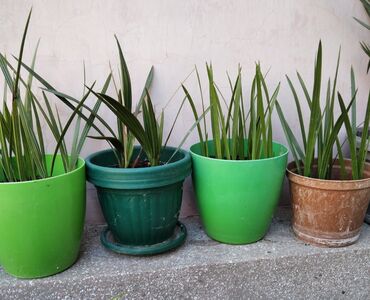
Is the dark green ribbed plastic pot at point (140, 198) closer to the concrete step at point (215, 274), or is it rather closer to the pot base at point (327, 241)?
the concrete step at point (215, 274)

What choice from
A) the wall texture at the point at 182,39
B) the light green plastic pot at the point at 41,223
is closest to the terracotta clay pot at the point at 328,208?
the wall texture at the point at 182,39

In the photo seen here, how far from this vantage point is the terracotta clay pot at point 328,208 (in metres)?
0.91

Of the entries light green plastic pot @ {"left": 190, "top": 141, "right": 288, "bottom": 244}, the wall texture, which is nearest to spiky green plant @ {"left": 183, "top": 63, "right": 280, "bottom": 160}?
light green plastic pot @ {"left": 190, "top": 141, "right": 288, "bottom": 244}

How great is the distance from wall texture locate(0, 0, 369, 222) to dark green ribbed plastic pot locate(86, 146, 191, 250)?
0.73ft

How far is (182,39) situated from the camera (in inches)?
41.5

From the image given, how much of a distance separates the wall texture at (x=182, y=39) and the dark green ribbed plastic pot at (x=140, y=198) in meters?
0.22

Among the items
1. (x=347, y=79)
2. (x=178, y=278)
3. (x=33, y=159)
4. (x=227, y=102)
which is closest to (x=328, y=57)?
(x=347, y=79)

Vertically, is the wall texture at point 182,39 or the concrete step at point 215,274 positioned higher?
the wall texture at point 182,39

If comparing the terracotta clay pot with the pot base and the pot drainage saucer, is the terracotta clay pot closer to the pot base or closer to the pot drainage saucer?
the pot base

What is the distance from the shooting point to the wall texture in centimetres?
98

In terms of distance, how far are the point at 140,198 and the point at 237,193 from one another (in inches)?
9.3

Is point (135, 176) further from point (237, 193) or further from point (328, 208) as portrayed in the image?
point (328, 208)

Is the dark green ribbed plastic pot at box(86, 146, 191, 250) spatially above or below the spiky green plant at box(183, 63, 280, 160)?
below

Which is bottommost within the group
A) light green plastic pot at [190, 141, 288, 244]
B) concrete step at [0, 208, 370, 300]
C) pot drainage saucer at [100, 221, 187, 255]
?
concrete step at [0, 208, 370, 300]
